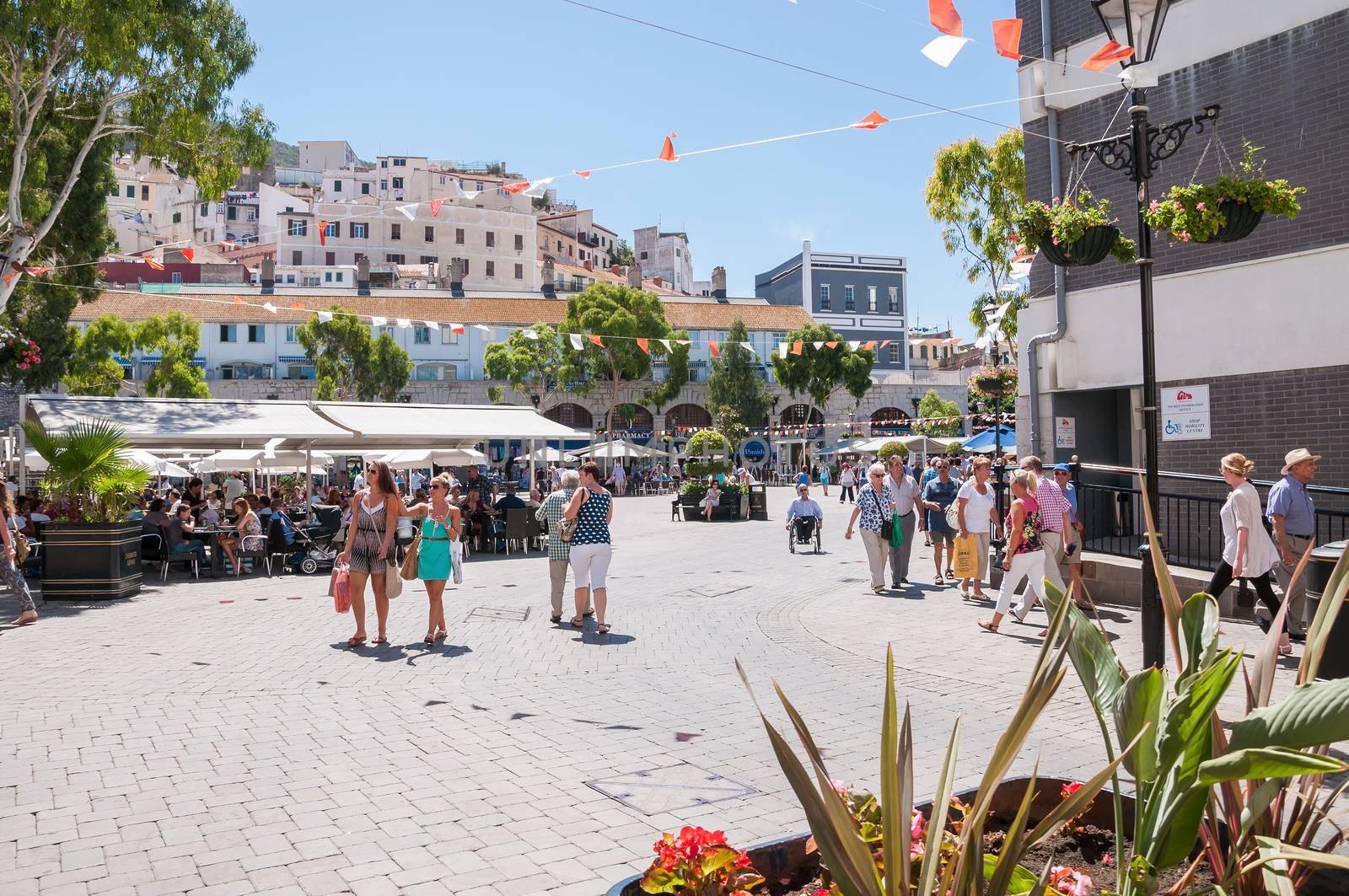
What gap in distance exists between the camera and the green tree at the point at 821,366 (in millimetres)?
53781

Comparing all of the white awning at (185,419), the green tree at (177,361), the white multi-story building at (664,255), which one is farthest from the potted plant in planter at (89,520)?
the white multi-story building at (664,255)

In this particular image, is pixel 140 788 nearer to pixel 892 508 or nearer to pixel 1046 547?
pixel 1046 547

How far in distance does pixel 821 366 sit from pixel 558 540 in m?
45.7

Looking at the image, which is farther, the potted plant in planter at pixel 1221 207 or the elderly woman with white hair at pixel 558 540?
the elderly woman with white hair at pixel 558 540

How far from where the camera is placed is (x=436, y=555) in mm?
8844

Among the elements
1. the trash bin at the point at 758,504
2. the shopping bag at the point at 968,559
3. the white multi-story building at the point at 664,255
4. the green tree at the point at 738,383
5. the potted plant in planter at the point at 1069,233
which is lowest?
→ the trash bin at the point at 758,504

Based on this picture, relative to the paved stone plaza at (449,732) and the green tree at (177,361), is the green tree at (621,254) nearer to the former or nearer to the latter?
the green tree at (177,361)

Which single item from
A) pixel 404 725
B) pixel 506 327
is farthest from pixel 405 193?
pixel 404 725

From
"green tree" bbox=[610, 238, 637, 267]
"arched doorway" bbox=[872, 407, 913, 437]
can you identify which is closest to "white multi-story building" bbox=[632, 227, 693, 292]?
"green tree" bbox=[610, 238, 637, 267]

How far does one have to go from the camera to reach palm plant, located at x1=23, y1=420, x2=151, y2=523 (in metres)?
12.3

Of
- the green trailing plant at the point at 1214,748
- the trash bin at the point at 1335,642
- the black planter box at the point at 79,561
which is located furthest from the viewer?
the black planter box at the point at 79,561

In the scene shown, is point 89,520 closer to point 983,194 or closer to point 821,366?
point 983,194

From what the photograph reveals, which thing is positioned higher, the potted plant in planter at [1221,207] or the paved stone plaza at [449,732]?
the potted plant in planter at [1221,207]

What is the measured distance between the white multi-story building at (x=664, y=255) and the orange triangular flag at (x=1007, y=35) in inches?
3150
